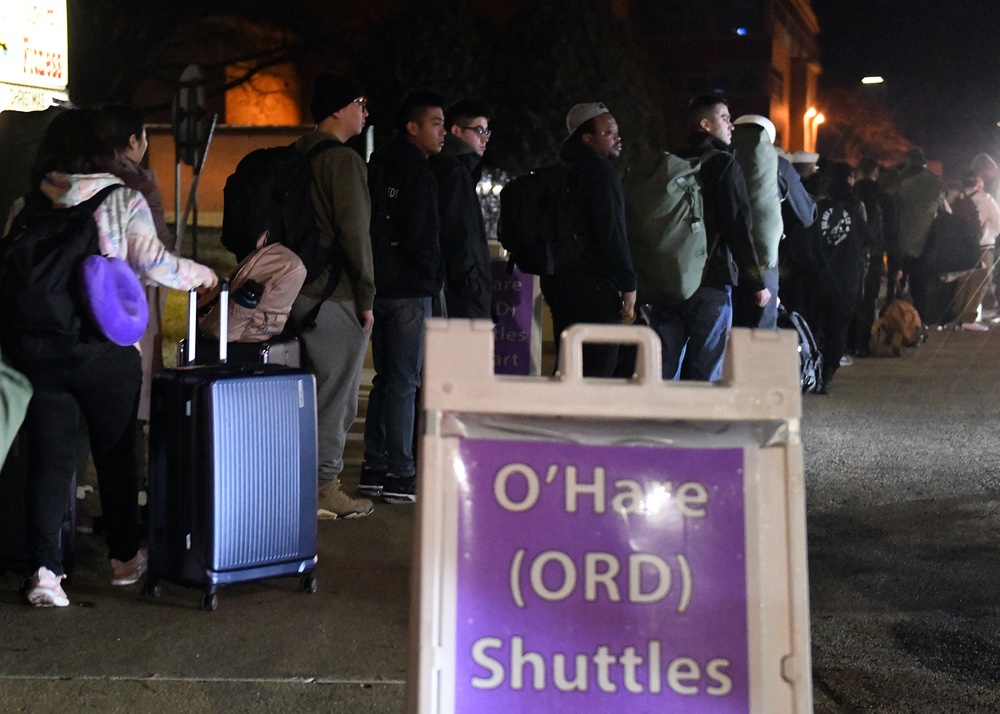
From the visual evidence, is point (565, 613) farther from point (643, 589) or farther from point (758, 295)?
point (758, 295)

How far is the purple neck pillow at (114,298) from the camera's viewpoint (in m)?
4.72

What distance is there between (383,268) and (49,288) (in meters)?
2.29

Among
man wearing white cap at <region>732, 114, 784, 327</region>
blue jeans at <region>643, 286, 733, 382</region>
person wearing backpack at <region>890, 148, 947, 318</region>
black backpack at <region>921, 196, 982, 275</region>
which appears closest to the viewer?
blue jeans at <region>643, 286, 733, 382</region>

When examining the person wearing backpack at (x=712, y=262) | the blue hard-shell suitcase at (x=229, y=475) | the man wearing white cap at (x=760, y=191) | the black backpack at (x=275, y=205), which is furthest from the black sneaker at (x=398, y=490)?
the man wearing white cap at (x=760, y=191)

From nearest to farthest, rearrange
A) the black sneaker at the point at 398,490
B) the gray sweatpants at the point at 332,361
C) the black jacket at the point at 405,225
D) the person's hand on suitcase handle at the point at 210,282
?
the person's hand on suitcase handle at the point at 210,282 → the gray sweatpants at the point at 332,361 → the black jacket at the point at 405,225 → the black sneaker at the point at 398,490

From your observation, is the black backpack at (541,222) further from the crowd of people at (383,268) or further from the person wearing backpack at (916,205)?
the person wearing backpack at (916,205)

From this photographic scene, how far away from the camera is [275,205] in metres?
6.12

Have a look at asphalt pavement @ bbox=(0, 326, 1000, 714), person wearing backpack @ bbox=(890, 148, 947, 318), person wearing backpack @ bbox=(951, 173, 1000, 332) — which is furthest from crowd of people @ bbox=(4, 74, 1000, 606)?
person wearing backpack @ bbox=(951, 173, 1000, 332)

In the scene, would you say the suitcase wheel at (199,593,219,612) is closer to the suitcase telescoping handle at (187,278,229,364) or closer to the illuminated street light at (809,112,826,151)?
the suitcase telescoping handle at (187,278,229,364)

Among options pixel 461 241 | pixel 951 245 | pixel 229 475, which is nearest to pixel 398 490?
pixel 461 241

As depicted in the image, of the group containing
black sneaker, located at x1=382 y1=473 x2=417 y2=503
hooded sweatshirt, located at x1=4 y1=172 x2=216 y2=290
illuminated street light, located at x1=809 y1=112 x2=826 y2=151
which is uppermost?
illuminated street light, located at x1=809 y1=112 x2=826 y2=151

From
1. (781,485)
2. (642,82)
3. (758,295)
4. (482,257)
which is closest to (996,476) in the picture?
(758,295)

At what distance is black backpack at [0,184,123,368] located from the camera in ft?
15.5

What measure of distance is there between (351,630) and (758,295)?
414cm
